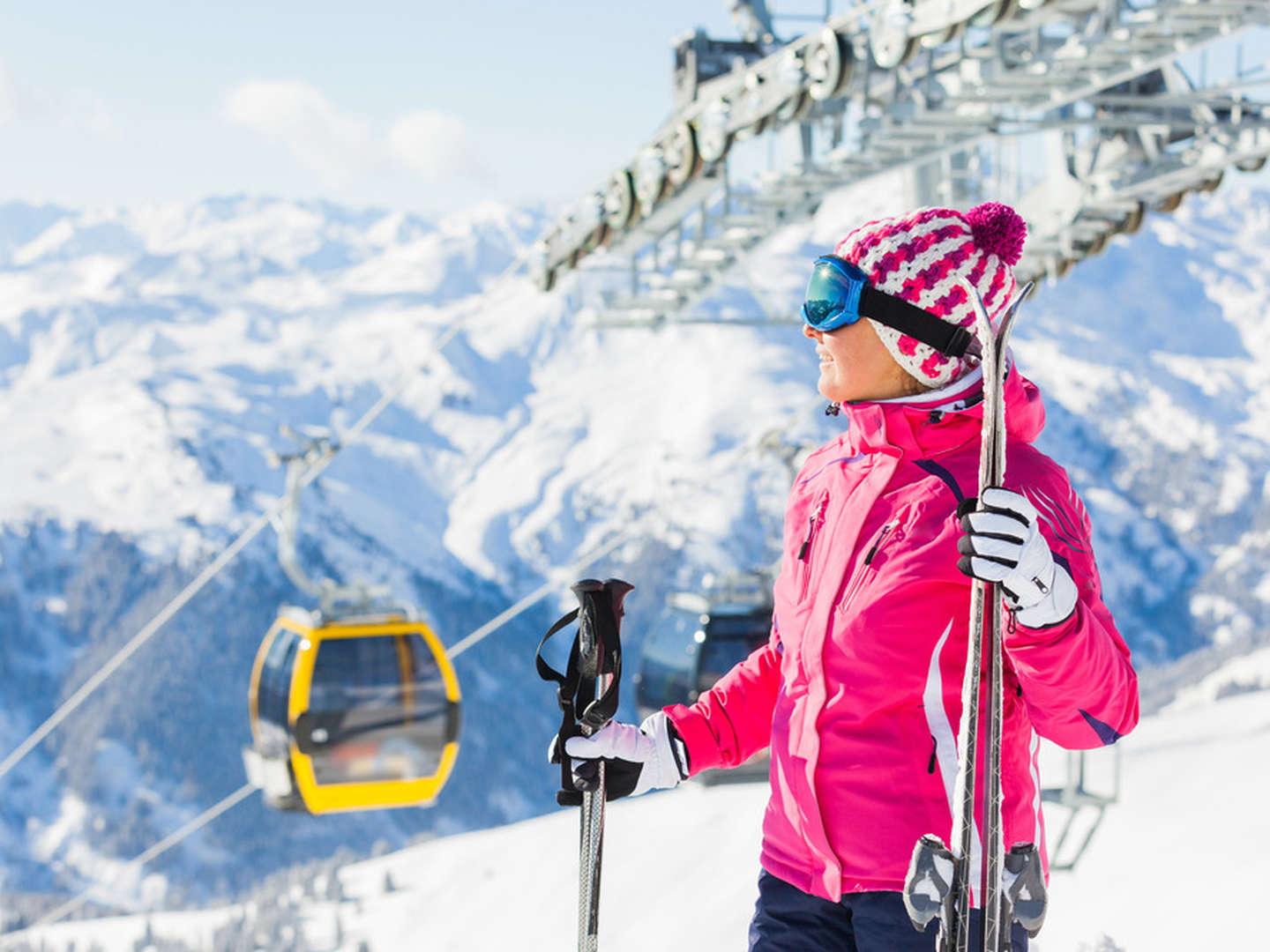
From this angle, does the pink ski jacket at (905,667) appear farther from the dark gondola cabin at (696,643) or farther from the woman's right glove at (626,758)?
the dark gondola cabin at (696,643)

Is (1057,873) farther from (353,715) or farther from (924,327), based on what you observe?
(353,715)

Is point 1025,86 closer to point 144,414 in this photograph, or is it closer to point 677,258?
point 677,258

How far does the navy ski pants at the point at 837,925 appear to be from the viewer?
1.93 metres

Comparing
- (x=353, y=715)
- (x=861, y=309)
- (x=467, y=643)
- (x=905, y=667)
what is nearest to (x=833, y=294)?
(x=861, y=309)

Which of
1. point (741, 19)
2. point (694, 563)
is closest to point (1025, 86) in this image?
point (741, 19)

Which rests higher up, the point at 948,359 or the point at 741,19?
the point at 741,19

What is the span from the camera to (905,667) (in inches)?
76.2

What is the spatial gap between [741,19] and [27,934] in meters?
80.7

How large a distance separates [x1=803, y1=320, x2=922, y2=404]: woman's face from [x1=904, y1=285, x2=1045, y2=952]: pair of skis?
0.20 metres

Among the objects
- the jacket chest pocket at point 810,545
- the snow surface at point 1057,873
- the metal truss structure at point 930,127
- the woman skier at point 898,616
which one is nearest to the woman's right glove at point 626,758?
the woman skier at point 898,616

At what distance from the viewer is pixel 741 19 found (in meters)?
10.9

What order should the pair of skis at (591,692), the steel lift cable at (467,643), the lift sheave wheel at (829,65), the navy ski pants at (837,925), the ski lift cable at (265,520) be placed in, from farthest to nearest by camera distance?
the steel lift cable at (467,643), the ski lift cable at (265,520), the lift sheave wheel at (829,65), the pair of skis at (591,692), the navy ski pants at (837,925)

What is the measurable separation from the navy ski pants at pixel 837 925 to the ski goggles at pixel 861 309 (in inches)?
28.2

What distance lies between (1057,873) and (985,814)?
5.72 metres
